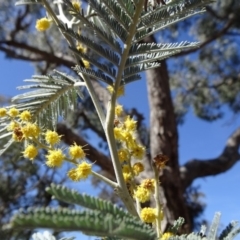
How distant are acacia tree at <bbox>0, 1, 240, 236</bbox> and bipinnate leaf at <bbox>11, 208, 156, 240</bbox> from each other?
2713mm

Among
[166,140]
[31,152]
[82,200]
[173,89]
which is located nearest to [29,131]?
[31,152]

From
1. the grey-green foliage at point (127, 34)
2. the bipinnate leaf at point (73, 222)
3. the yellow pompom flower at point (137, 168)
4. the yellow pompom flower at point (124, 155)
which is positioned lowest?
the bipinnate leaf at point (73, 222)

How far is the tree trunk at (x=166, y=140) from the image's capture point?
321 centimetres

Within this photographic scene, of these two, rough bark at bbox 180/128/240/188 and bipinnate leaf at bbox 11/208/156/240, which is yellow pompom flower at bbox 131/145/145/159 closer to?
bipinnate leaf at bbox 11/208/156/240

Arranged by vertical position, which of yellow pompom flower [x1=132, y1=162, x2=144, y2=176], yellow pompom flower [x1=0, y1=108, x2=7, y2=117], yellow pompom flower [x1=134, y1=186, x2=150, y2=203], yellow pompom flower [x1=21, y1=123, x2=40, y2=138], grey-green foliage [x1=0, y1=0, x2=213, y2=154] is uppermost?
grey-green foliage [x1=0, y1=0, x2=213, y2=154]

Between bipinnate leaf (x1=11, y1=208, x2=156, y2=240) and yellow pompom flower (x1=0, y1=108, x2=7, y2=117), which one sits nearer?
bipinnate leaf (x1=11, y1=208, x2=156, y2=240)

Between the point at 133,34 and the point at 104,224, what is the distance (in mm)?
301

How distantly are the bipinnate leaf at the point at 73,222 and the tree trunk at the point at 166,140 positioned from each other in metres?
2.71

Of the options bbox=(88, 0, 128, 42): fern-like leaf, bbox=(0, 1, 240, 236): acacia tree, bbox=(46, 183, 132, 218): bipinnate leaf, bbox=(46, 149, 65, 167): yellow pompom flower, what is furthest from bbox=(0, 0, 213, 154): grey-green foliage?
bbox=(0, 1, 240, 236): acacia tree

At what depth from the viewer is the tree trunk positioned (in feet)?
10.5

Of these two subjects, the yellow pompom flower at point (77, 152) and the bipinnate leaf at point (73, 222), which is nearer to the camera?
the bipinnate leaf at point (73, 222)

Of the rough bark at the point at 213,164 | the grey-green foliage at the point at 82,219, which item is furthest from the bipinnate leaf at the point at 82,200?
the rough bark at the point at 213,164

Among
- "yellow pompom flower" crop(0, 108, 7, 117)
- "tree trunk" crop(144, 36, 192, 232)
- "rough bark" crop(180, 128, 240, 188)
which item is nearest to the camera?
"yellow pompom flower" crop(0, 108, 7, 117)

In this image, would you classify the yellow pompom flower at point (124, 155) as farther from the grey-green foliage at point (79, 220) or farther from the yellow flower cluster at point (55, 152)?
the grey-green foliage at point (79, 220)
